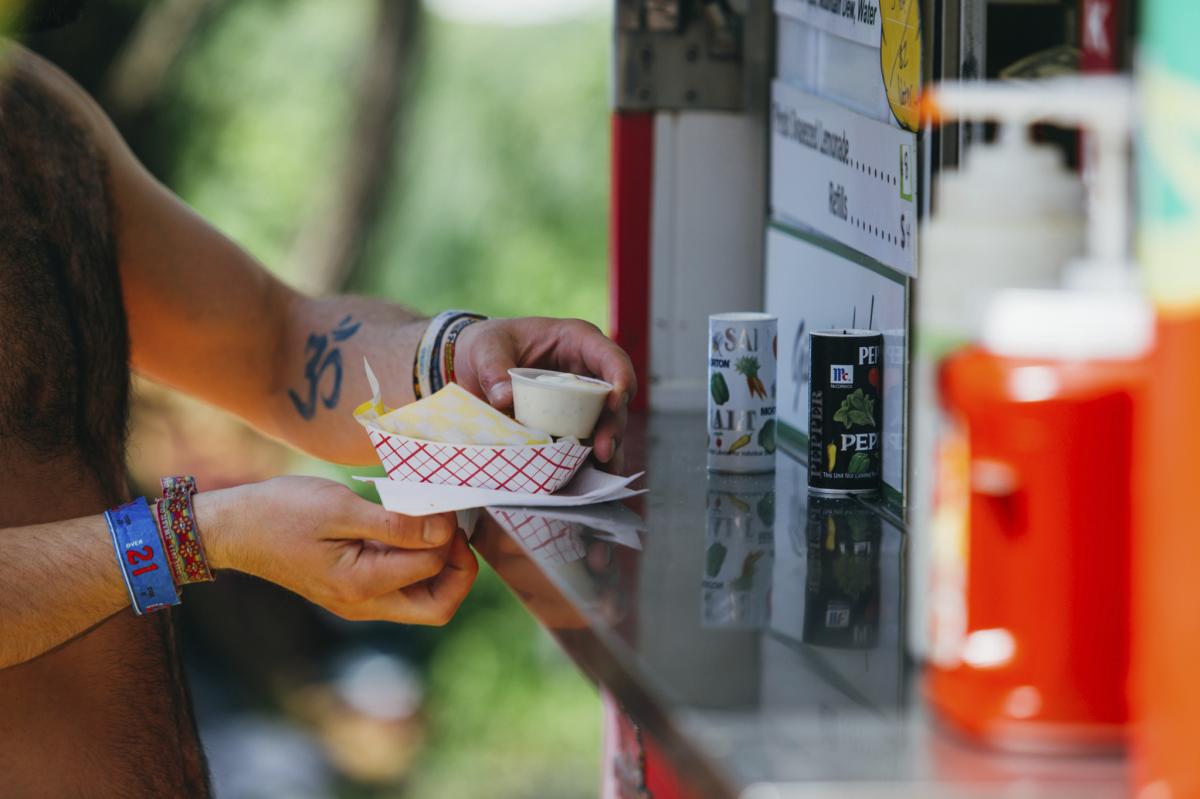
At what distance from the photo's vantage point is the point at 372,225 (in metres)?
6.38

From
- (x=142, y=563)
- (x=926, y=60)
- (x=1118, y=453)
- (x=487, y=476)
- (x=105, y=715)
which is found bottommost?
(x=105, y=715)

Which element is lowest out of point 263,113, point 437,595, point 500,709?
point 500,709

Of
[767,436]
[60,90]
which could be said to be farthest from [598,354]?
[60,90]

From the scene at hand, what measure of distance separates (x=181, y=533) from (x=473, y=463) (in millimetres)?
347

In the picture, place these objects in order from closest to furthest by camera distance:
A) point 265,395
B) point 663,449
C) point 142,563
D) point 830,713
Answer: point 830,713, point 142,563, point 663,449, point 265,395

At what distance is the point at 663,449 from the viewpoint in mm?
1961

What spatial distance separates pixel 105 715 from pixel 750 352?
906mm

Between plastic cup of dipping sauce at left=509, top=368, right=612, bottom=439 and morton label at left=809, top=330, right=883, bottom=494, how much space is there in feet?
0.73

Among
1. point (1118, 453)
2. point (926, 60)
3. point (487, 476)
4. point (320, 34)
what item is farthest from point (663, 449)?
point (320, 34)

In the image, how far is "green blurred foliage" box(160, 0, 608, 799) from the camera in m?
6.98

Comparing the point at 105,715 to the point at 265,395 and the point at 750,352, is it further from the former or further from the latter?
the point at 750,352

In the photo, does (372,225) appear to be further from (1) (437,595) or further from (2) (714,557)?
(2) (714,557)

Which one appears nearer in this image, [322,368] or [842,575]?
[842,575]

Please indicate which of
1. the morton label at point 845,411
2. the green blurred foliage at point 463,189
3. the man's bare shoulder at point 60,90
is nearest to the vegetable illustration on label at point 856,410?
the morton label at point 845,411
